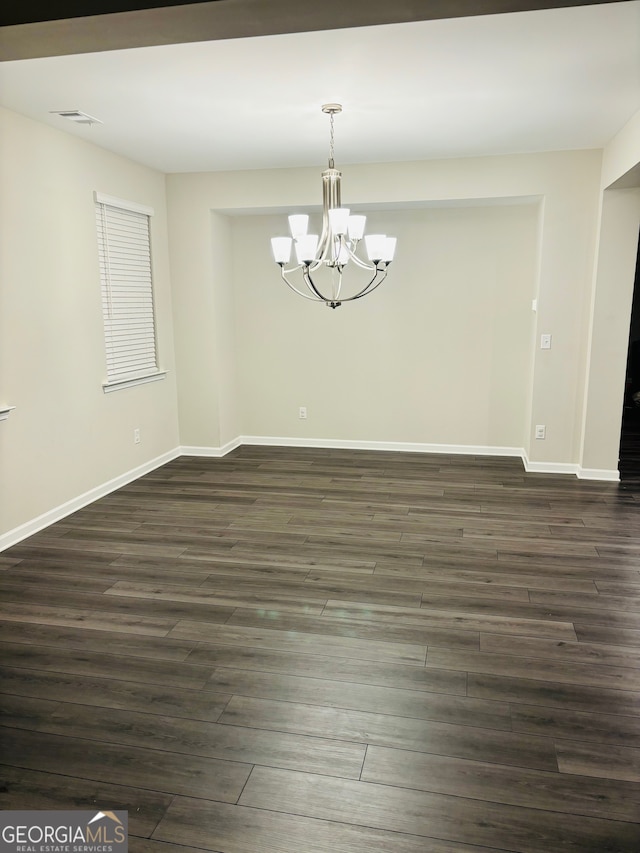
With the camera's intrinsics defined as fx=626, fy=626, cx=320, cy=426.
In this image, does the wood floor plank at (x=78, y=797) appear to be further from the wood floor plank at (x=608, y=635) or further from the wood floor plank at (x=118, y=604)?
the wood floor plank at (x=608, y=635)

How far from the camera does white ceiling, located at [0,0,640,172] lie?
2688 millimetres

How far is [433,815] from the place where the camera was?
1.82 meters

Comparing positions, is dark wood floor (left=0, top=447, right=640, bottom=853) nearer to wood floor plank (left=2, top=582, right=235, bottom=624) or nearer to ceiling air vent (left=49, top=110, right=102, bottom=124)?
wood floor plank (left=2, top=582, right=235, bottom=624)

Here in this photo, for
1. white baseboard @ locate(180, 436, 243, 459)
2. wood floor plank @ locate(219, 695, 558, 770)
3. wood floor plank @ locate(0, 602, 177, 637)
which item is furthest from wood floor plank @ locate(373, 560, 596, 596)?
white baseboard @ locate(180, 436, 243, 459)

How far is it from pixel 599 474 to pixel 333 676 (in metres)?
3.51

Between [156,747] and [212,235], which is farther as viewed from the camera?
[212,235]

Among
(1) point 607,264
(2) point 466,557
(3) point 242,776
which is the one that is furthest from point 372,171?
(3) point 242,776

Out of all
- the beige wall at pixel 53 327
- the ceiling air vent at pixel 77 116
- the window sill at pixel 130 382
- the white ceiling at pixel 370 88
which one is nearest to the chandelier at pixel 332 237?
the white ceiling at pixel 370 88

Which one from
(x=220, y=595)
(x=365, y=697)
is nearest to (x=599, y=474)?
(x=220, y=595)

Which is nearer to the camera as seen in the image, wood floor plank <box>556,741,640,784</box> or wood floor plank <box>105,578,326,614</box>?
wood floor plank <box>556,741,640,784</box>

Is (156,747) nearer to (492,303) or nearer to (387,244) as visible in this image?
(387,244)

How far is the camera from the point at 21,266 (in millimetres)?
3871

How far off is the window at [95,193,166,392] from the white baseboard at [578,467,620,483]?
3.75 meters

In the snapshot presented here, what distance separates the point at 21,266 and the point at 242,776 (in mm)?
3244
